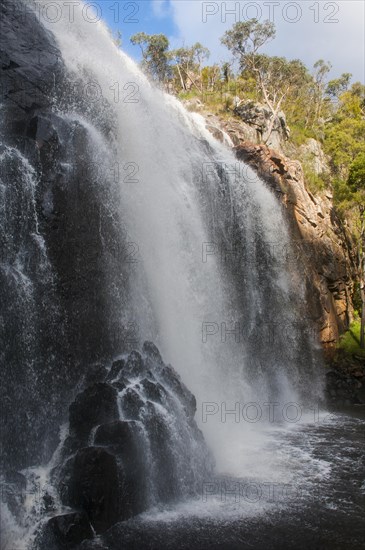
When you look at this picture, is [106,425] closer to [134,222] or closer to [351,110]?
[134,222]

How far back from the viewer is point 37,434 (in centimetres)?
1120

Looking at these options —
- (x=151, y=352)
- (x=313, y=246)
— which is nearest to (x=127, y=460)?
(x=151, y=352)

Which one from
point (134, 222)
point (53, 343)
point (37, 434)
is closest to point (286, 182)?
point (134, 222)

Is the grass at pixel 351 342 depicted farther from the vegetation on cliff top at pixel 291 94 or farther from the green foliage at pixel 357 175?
the green foliage at pixel 357 175

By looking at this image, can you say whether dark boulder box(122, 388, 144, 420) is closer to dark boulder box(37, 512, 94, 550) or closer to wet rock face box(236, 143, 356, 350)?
dark boulder box(37, 512, 94, 550)

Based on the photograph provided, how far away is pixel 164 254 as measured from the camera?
57.4ft

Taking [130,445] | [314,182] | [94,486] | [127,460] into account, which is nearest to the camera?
[94,486]

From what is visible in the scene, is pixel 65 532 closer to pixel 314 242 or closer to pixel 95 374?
pixel 95 374

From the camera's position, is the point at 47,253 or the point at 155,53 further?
the point at 155,53

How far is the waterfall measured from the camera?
43.1ft

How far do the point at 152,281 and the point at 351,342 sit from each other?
16.1 m

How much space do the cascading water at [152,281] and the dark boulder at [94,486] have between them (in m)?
0.13

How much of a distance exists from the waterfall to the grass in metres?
3.36

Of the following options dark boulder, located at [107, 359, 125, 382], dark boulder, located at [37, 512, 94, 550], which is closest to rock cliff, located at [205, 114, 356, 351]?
dark boulder, located at [107, 359, 125, 382]
